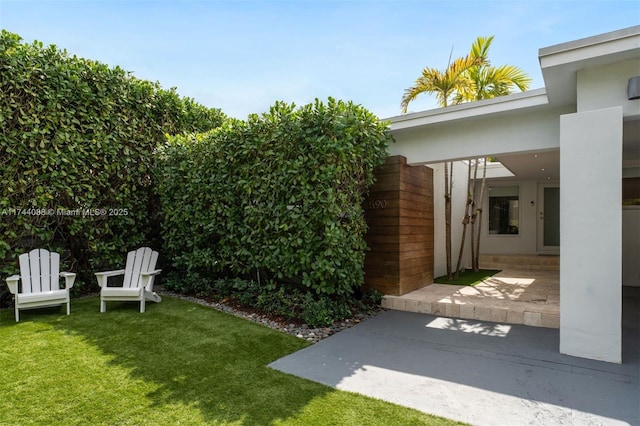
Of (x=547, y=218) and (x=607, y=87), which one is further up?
(x=607, y=87)

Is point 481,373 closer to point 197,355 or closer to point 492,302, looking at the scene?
point 492,302

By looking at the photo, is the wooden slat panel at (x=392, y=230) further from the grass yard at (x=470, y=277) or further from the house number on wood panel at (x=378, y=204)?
the grass yard at (x=470, y=277)

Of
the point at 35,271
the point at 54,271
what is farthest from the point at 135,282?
the point at 35,271

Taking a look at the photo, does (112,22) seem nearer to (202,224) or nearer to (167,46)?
(167,46)

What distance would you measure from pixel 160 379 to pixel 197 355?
571mm

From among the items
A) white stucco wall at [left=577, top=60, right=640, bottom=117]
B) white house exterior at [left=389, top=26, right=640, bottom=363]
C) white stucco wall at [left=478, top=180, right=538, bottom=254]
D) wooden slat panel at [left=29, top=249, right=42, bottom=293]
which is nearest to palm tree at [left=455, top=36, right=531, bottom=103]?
white stucco wall at [left=478, top=180, right=538, bottom=254]

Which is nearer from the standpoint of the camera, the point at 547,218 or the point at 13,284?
the point at 13,284

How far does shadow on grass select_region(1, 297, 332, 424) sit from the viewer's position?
2664mm

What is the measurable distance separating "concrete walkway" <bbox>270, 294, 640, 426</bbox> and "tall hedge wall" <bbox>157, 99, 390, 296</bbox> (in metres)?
1.17

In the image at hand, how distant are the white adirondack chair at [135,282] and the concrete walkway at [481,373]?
2811 mm

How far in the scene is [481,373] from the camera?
128 inches

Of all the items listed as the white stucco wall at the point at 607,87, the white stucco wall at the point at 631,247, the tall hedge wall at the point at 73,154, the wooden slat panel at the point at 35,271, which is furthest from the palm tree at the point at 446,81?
the wooden slat panel at the point at 35,271

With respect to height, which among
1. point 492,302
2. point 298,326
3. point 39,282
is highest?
point 39,282

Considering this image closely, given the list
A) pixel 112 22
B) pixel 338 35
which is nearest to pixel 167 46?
pixel 112 22
